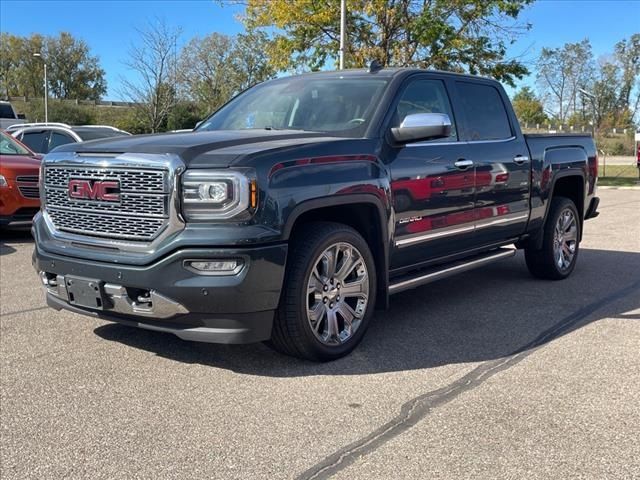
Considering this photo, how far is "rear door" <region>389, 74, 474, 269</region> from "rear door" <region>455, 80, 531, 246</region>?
0.17m

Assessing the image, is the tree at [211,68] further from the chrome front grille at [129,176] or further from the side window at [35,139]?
the chrome front grille at [129,176]

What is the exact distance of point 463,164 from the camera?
536 cm

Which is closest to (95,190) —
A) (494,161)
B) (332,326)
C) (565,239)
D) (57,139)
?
(332,326)

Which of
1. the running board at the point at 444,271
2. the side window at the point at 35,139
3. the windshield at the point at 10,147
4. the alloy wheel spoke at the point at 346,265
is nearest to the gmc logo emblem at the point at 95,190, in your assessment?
the alloy wheel spoke at the point at 346,265

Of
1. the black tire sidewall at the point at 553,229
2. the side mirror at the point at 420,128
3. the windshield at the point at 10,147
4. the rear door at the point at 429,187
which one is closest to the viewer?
the side mirror at the point at 420,128

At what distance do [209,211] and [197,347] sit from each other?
51.1 inches

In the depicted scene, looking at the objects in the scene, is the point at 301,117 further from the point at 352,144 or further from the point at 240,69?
the point at 240,69

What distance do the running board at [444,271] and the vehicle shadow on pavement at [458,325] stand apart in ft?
1.24

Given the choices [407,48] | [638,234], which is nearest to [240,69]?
[407,48]

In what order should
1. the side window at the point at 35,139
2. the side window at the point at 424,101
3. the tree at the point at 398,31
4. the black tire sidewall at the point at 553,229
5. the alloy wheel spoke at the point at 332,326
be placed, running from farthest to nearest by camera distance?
the tree at the point at 398,31 < the side window at the point at 35,139 < the black tire sidewall at the point at 553,229 < the side window at the point at 424,101 < the alloy wheel spoke at the point at 332,326

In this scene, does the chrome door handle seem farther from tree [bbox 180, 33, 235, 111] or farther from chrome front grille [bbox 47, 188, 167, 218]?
tree [bbox 180, 33, 235, 111]

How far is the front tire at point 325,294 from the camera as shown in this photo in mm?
4027

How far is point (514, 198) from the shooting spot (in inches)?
242

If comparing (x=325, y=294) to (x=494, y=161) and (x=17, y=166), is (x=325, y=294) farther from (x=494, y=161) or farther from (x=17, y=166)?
(x=17, y=166)
